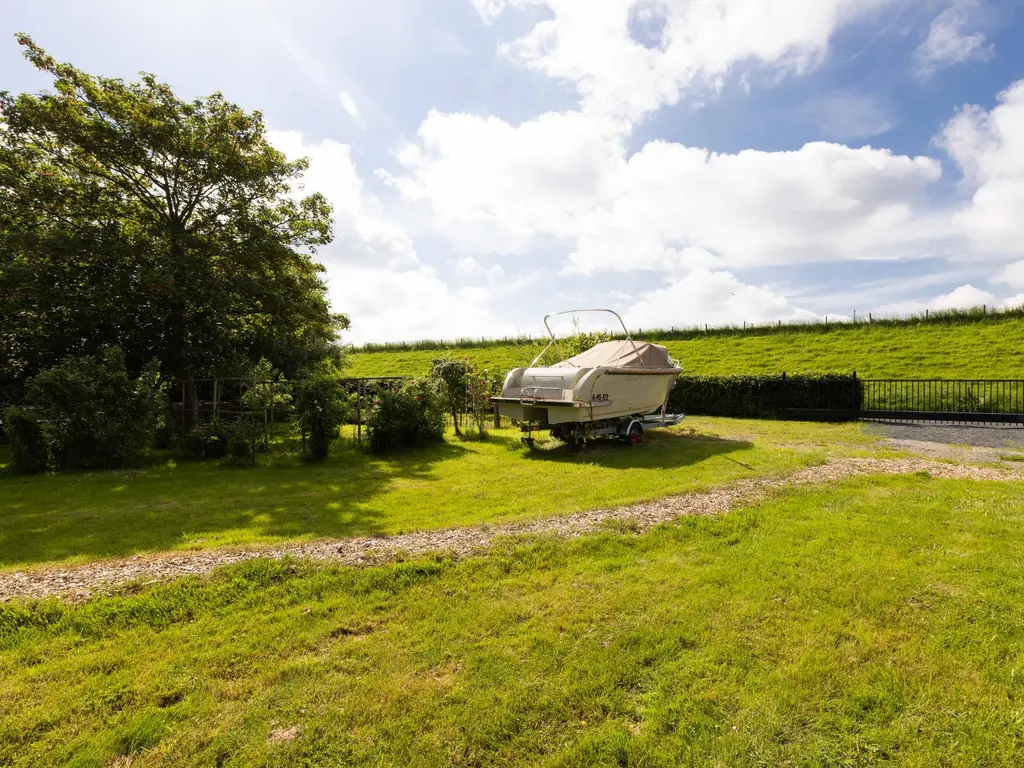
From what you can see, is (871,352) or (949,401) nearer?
(949,401)

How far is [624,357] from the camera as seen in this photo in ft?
40.6

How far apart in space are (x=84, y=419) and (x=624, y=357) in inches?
475

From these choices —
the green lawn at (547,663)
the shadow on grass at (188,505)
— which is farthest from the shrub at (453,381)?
the green lawn at (547,663)

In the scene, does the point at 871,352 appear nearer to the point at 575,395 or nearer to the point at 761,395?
the point at 761,395

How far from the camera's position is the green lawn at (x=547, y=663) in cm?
240

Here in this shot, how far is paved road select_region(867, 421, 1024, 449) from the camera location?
38.5 feet

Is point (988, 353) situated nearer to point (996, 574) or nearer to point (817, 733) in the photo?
point (996, 574)

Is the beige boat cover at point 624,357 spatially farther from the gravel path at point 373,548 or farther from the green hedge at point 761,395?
the green hedge at point 761,395

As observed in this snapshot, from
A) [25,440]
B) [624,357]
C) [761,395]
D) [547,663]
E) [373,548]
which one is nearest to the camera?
[547,663]

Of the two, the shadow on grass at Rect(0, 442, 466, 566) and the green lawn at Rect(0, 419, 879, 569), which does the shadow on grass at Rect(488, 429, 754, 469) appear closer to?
the green lawn at Rect(0, 419, 879, 569)

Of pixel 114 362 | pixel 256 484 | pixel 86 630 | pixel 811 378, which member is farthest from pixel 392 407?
pixel 811 378

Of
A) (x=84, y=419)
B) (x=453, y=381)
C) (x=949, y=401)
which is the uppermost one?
(x=453, y=381)

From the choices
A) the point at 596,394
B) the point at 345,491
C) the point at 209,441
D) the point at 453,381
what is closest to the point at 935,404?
the point at 596,394

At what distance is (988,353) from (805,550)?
25426mm
